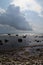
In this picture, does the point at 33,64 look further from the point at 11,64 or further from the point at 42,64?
the point at 11,64

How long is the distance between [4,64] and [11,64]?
117 centimetres

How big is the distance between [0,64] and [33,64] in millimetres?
5612

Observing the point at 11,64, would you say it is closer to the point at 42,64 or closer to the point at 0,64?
the point at 0,64

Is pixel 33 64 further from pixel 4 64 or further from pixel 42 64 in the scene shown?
pixel 4 64

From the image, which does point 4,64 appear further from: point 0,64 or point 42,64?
point 42,64

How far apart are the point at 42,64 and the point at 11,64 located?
5.36 m

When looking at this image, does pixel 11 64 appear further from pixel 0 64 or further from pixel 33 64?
pixel 33 64

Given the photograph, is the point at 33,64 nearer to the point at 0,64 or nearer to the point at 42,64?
the point at 42,64

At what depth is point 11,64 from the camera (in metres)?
27.8

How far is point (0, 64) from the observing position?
2766cm

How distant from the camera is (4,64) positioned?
91.0 feet

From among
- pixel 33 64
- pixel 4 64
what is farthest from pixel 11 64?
pixel 33 64

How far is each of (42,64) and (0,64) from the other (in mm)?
7189

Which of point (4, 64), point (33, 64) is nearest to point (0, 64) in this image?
point (4, 64)
